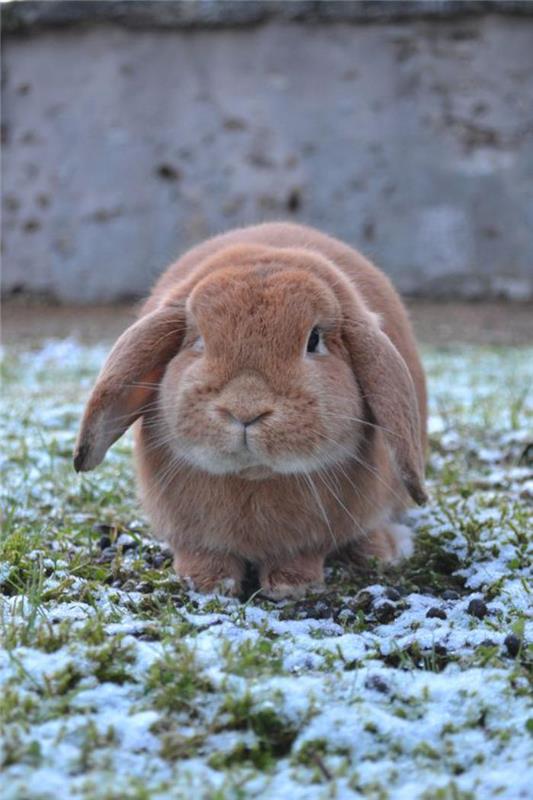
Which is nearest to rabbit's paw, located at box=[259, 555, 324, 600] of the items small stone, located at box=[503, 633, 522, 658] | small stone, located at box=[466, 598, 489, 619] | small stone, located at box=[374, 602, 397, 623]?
small stone, located at box=[374, 602, 397, 623]

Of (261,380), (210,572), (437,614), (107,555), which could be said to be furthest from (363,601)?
(107,555)

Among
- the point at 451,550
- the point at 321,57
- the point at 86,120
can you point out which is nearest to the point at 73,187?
the point at 86,120

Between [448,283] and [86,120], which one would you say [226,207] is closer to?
[86,120]

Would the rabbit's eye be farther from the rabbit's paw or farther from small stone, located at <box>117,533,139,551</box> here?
small stone, located at <box>117,533,139,551</box>

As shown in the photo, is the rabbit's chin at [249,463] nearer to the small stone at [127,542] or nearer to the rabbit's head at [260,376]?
the rabbit's head at [260,376]

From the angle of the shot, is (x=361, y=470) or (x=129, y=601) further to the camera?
(x=361, y=470)

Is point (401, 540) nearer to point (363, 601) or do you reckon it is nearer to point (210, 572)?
point (363, 601)
